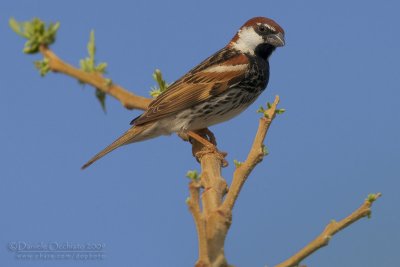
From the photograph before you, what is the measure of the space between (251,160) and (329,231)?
3.24 feet

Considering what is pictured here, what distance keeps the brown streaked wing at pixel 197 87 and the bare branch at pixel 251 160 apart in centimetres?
233

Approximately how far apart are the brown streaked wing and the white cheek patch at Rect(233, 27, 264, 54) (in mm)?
368

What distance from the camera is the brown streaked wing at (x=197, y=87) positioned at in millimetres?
6602

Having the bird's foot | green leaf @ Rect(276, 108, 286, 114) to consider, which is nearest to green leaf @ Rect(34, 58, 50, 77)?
green leaf @ Rect(276, 108, 286, 114)

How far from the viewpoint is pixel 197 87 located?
7.12m

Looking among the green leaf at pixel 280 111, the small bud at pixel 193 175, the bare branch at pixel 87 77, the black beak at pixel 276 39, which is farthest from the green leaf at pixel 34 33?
the black beak at pixel 276 39

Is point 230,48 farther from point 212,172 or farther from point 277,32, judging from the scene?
point 212,172

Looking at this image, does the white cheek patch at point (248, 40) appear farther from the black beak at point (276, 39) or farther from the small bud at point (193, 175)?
the small bud at point (193, 175)

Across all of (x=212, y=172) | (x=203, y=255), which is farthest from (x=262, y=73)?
(x=203, y=255)

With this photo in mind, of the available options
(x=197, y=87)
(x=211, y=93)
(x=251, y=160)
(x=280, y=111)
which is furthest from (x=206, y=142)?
(x=251, y=160)

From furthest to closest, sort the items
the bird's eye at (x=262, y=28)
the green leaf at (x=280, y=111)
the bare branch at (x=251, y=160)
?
the bird's eye at (x=262, y=28)
the green leaf at (x=280, y=111)
the bare branch at (x=251, y=160)

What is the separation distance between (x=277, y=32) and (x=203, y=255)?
5471mm

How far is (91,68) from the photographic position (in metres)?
3.10

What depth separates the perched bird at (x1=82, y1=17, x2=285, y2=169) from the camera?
6.70 m
